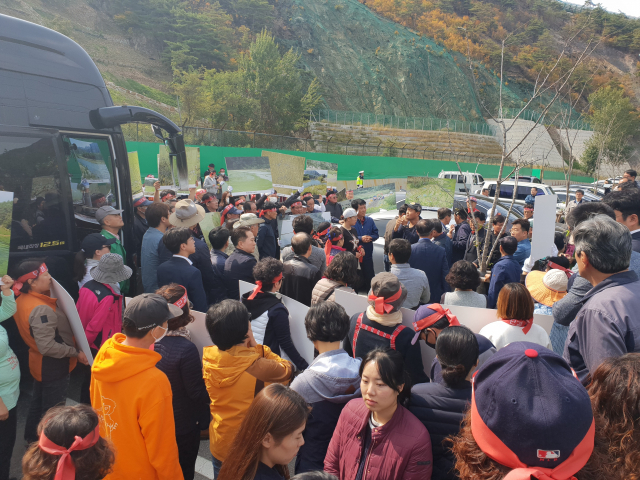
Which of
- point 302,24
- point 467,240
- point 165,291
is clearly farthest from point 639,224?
point 302,24

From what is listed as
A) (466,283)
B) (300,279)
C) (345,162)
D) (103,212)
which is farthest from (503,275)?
(345,162)

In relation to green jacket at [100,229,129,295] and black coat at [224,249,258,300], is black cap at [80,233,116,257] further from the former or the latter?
black coat at [224,249,258,300]

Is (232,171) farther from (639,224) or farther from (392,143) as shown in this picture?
(392,143)

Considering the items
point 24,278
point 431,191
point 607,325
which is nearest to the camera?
point 607,325

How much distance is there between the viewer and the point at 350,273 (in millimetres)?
3779

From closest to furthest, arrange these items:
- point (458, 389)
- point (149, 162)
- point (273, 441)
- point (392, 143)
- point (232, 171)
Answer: point (273, 441) → point (458, 389) → point (232, 171) → point (149, 162) → point (392, 143)

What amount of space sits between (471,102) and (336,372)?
63.6m

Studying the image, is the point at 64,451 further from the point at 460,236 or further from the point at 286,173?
the point at 286,173

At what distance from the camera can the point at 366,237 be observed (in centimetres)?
706

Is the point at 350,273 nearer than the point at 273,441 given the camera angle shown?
No

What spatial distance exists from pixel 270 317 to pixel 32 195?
9.53ft

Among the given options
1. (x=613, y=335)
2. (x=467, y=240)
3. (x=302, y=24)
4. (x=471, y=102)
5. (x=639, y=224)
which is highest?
(x=302, y=24)

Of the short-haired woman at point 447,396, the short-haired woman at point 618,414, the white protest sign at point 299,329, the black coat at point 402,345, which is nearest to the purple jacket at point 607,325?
the short-haired woman at point 618,414

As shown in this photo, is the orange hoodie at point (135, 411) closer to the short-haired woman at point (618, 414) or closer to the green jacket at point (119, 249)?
the short-haired woman at point (618, 414)
